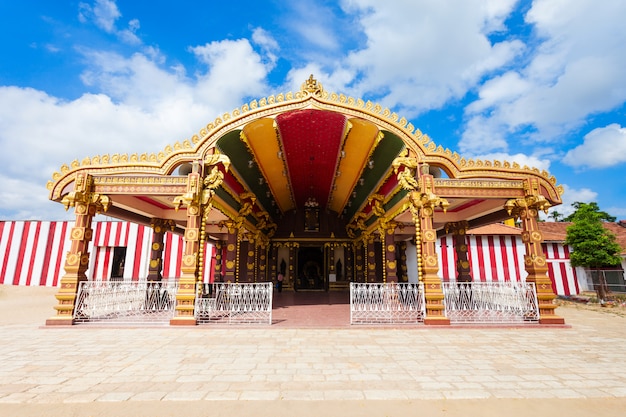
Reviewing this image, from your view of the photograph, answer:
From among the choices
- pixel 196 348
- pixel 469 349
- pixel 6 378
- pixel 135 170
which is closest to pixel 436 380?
pixel 469 349

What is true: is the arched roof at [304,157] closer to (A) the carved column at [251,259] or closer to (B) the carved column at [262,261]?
(A) the carved column at [251,259]

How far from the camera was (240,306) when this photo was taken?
9.05 meters

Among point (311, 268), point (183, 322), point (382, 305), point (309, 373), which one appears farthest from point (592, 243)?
point (183, 322)

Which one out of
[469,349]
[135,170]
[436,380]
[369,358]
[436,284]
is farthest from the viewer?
[135,170]

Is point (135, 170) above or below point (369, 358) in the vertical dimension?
above

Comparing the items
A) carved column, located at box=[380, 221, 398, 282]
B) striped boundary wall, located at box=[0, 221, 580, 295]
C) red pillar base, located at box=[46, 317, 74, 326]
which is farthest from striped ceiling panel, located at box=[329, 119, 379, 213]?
red pillar base, located at box=[46, 317, 74, 326]

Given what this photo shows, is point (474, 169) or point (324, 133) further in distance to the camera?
point (324, 133)

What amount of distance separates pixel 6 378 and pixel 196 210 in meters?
5.27

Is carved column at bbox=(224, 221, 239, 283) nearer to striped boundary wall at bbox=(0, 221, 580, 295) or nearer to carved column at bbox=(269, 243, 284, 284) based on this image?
carved column at bbox=(269, 243, 284, 284)

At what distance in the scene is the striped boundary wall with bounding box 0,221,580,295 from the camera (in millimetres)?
19328

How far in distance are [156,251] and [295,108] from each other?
8.45m

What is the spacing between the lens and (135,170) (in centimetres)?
903

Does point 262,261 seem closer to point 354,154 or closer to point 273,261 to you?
point 273,261

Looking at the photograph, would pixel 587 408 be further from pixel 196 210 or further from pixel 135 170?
pixel 135 170
